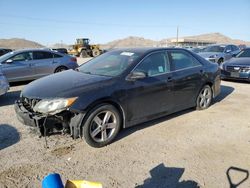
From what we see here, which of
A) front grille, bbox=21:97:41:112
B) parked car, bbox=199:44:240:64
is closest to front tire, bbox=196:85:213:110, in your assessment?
front grille, bbox=21:97:41:112

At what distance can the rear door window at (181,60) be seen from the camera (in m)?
4.99

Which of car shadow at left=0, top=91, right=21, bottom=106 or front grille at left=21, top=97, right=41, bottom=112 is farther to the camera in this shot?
car shadow at left=0, top=91, right=21, bottom=106

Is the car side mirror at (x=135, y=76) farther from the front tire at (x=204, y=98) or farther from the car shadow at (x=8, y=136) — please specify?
the car shadow at (x=8, y=136)

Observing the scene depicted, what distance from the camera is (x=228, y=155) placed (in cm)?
362

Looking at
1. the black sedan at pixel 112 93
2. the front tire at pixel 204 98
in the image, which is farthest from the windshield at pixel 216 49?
the black sedan at pixel 112 93

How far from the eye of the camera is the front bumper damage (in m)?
3.50

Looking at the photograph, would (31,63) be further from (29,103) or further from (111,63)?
(29,103)

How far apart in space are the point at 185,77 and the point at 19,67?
646 centimetres

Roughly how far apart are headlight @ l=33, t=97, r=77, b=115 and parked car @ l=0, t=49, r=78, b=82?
19.7 ft

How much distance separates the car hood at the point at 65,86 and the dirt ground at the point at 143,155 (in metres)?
0.87

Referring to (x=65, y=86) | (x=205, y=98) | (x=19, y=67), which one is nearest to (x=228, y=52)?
(x=205, y=98)

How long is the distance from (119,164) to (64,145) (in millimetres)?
1080

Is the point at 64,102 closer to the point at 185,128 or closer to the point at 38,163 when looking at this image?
the point at 38,163

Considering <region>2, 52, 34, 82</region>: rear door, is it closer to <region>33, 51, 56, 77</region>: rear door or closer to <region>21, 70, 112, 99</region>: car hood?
<region>33, 51, 56, 77</region>: rear door
